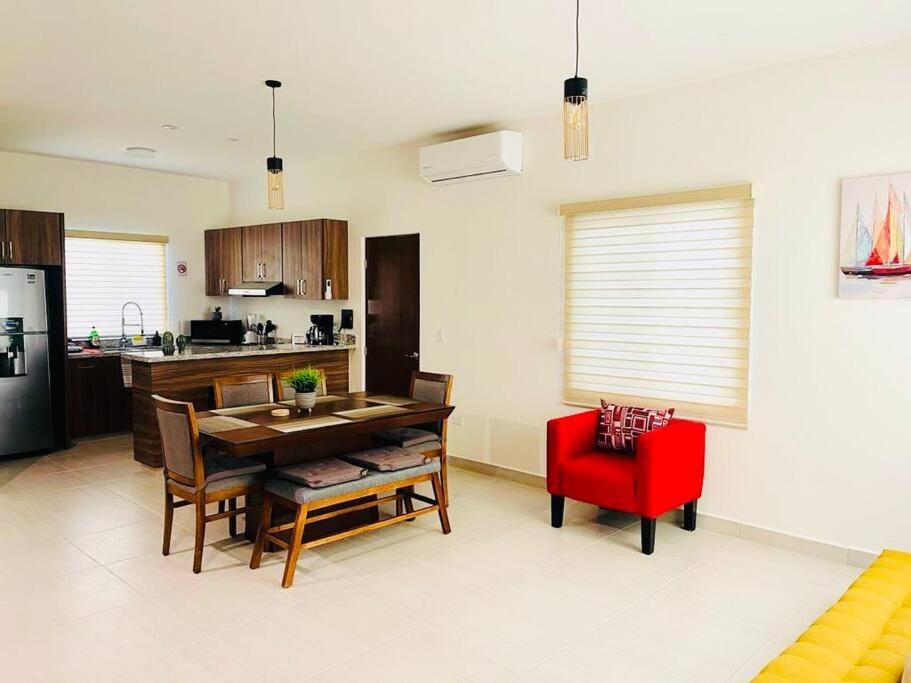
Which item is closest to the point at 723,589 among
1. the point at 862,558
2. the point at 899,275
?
the point at 862,558

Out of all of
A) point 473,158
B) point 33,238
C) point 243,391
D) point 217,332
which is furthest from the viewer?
point 217,332

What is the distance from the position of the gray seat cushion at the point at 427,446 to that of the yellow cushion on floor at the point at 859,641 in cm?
259

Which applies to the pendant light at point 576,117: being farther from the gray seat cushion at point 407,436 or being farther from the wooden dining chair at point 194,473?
the gray seat cushion at point 407,436

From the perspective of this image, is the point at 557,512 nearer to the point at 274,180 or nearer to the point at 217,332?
the point at 274,180

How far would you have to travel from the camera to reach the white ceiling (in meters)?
3.20

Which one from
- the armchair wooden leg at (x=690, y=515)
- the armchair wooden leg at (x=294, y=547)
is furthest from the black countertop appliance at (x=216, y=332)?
the armchair wooden leg at (x=690, y=515)

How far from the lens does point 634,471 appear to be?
3.95 metres

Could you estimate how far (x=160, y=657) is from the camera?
276 centimetres

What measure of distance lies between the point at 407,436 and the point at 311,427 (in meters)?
0.99

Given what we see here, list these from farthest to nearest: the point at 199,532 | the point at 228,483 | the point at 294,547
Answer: the point at 228,483 < the point at 199,532 < the point at 294,547

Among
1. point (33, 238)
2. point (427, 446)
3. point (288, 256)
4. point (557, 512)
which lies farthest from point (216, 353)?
point (557, 512)

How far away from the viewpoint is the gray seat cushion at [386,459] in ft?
12.8

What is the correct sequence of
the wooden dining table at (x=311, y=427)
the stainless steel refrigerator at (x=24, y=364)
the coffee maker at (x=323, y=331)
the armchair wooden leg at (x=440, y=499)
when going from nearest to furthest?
the wooden dining table at (x=311, y=427)
the armchair wooden leg at (x=440, y=499)
the stainless steel refrigerator at (x=24, y=364)
the coffee maker at (x=323, y=331)

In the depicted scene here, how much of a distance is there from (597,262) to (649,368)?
0.84m
